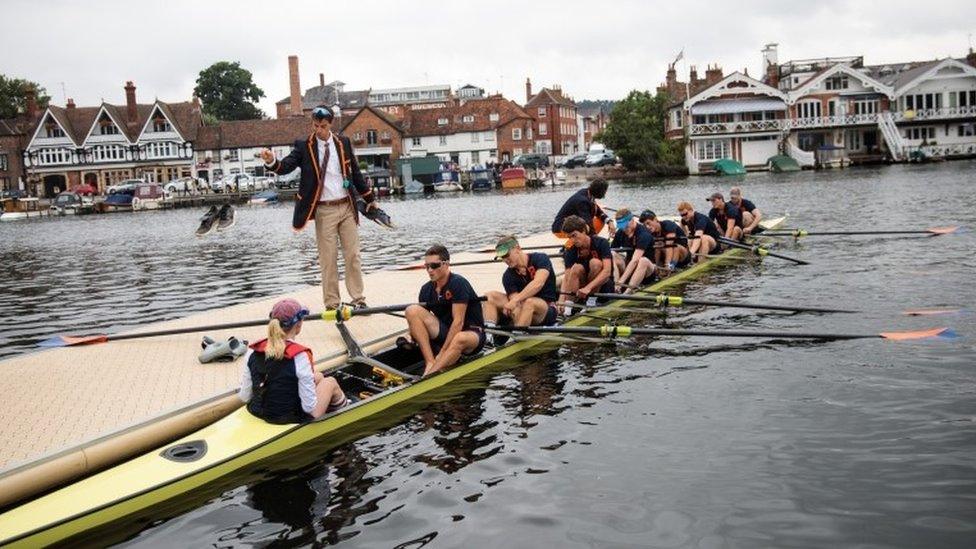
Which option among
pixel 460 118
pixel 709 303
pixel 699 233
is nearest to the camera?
pixel 709 303

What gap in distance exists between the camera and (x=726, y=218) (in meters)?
22.2

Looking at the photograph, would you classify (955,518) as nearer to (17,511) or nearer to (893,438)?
(893,438)

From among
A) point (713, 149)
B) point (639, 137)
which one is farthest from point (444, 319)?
point (713, 149)

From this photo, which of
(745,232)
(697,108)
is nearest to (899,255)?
(745,232)

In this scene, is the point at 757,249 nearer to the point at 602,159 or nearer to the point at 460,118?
the point at 602,159

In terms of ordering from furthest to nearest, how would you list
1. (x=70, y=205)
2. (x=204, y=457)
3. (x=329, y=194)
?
(x=70, y=205) → (x=329, y=194) → (x=204, y=457)

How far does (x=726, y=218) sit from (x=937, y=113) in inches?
2909

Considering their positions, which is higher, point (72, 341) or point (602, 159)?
point (602, 159)

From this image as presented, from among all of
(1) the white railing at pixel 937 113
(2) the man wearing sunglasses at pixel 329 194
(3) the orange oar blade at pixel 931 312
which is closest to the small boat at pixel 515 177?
(1) the white railing at pixel 937 113

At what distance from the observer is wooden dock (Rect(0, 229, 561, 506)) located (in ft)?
25.6

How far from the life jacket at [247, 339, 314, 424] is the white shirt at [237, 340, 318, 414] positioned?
1.5 inches

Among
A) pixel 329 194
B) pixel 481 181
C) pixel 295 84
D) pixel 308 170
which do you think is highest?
pixel 295 84

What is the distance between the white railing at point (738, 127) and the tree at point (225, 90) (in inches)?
3366

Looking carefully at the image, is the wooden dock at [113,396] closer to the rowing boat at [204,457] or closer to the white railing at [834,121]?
the rowing boat at [204,457]
